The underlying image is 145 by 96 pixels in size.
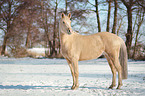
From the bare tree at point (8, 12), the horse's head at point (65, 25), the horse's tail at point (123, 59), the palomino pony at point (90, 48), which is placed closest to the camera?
the horse's head at point (65, 25)

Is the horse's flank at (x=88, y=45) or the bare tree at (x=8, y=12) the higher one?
the bare tree at (x=8, y=12)

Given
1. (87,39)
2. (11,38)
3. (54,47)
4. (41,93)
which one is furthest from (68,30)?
(11,38)

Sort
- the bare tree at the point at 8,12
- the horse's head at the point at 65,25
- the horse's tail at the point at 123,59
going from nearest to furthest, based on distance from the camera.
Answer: the horse's head at the point at 65,25 → the horse's tail at the point at 123,59 → the bare tree at the point at 8,12

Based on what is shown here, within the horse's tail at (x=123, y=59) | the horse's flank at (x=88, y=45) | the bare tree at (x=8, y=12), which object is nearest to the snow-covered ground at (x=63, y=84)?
the horse's tail at (x=123, y=59)

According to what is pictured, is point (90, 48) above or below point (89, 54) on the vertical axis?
above

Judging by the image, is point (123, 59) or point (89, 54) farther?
point (123, 59)

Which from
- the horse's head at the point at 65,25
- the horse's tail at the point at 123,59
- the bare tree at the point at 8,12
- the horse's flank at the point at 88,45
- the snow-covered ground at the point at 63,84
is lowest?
the snow-covered ground at the point at 63,84

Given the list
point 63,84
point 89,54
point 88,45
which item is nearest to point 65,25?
point 88,45

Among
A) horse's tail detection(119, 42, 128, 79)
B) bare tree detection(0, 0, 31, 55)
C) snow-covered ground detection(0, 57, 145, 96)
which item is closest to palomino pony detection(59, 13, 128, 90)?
horse's tail detection(119, 42, 128, 79)

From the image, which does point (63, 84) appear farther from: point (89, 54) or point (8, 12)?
point (8, 12)

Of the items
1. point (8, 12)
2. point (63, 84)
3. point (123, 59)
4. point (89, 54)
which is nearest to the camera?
point (89, 54)

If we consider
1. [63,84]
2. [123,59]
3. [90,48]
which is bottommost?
[63,84]

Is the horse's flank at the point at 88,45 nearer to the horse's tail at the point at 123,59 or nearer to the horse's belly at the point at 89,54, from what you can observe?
the horse's belly at the point at 89,54

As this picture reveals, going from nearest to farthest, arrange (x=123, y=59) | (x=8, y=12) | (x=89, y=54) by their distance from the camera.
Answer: (x=89, y=54) < (x=123, y=59) < (x=8, y=12)
